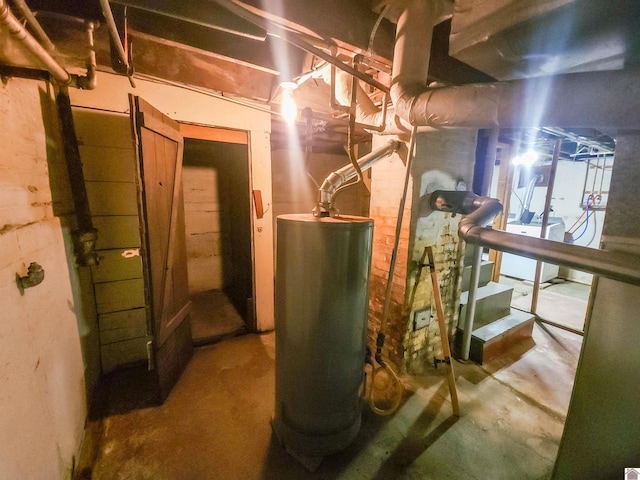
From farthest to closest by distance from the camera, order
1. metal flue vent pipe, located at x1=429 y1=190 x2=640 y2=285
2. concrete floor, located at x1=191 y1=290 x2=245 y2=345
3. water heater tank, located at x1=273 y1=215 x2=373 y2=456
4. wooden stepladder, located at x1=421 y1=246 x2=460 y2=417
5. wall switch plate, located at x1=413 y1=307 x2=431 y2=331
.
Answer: concrete floor, located at x1=191 y1=290 x2=245 y2=345, wall switch plate, located at x1=413 y1=307 x2=431 y2=331, wooden stepladder, located at x1=421 y1=246 x2=460 y2=417, water heater tank, located at x1=273 y1=215 x2=373 y2=456, metal flue vent pipe, located at x1=429 y1=190 x2=640 y2=285

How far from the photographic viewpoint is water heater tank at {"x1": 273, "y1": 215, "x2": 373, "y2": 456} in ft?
4.74

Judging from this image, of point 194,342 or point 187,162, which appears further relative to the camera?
point 187,162

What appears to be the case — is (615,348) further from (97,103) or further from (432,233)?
(97,103)

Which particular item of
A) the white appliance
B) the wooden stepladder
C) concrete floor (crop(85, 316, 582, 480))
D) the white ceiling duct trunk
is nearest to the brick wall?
the wooden stepladder

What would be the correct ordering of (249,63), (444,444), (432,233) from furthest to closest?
(432,233) < (249,63) < (444,444)

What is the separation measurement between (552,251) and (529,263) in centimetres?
490

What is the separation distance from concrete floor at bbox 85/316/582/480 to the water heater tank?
0.22 metres

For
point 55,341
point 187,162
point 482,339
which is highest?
point 187,162

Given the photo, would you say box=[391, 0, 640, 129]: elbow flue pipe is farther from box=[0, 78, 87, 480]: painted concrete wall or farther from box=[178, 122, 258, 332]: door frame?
box=[0, 78, 87, 480]: painted concrete wall

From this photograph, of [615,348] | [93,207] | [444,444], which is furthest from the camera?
[93,207]

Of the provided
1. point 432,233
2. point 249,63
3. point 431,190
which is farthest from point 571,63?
point 249,63

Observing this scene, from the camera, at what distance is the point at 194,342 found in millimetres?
2887

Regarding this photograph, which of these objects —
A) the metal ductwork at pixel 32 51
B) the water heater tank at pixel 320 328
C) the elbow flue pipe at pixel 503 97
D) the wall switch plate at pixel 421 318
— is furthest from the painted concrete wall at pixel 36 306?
the wall switch plate at pixel 421 318

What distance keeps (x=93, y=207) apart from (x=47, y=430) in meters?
1.59
